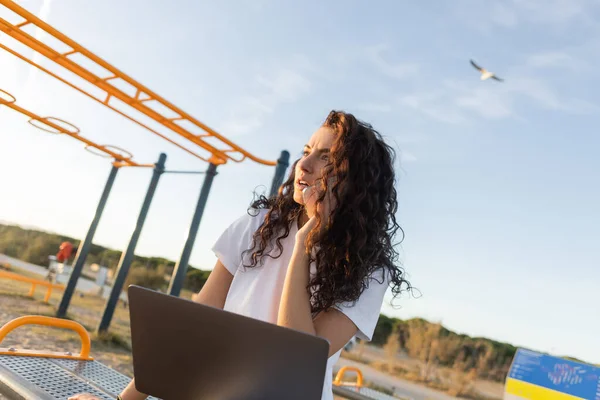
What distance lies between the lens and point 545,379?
127 inches

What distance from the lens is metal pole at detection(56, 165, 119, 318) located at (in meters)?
6.43

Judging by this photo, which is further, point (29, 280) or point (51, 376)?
point (29, 280)

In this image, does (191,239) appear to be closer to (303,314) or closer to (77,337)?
(77,337)

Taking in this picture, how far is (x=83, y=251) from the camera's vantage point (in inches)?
260

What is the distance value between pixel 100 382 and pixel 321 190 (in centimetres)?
96

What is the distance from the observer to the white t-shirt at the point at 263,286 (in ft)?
3.81

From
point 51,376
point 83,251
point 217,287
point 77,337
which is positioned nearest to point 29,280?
point 83,251

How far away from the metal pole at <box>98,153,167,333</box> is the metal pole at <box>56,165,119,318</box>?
3.37 feet

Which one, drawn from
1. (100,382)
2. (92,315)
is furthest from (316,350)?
(92,315)

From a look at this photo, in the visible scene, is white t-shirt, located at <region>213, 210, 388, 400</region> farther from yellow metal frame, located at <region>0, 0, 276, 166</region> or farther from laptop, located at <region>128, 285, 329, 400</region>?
yellow metal frame, located at <region>0, 0, 276, 166</region>

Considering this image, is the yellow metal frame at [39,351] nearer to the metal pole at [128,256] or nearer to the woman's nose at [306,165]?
the woman's nose at [306,165]

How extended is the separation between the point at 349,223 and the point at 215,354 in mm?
576

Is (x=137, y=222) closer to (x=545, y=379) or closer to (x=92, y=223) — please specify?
(x=92, y=223)

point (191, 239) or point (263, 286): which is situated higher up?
point (191, 239)
